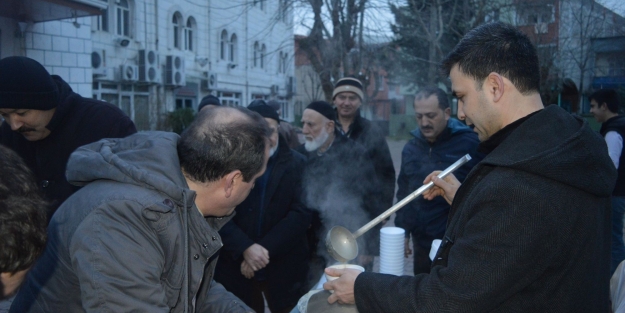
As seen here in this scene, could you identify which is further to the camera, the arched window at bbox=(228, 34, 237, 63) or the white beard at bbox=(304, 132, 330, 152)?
the arched window at bbox=(228, 34, 237, 63)

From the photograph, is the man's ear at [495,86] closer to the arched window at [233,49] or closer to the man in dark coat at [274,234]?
the man in dark coat at [274,234]

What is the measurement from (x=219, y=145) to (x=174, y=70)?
17227mm

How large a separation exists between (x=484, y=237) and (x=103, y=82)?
16.3 meters

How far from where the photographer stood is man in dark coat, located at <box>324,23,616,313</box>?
1351 mm

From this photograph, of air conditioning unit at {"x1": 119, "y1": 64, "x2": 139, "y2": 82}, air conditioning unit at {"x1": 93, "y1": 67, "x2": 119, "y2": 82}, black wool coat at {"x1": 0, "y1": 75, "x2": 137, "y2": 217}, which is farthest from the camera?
air conditioning unit at {"x1": 119, "y1": 64, "x2": 139, "y2": 82}

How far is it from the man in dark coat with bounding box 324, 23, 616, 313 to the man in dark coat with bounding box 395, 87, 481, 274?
1954mm

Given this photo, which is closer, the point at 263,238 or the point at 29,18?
the point at 263,238

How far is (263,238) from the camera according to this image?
3.39 metres

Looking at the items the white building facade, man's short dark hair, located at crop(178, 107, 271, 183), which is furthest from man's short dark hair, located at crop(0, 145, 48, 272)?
the white building facade

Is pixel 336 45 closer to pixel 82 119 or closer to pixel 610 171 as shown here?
pixel 82 119

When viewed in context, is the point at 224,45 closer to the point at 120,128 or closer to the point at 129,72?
the point at 129,72

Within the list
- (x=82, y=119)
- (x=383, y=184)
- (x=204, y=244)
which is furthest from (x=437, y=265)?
(x=383, y=184)

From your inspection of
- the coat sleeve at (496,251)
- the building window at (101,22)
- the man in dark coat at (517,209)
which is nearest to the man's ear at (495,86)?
the man in dark coat at (517,209)

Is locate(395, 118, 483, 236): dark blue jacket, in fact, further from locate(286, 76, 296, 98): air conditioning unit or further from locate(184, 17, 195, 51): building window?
locate(286, 76, 296, 98): air conditioning unit
